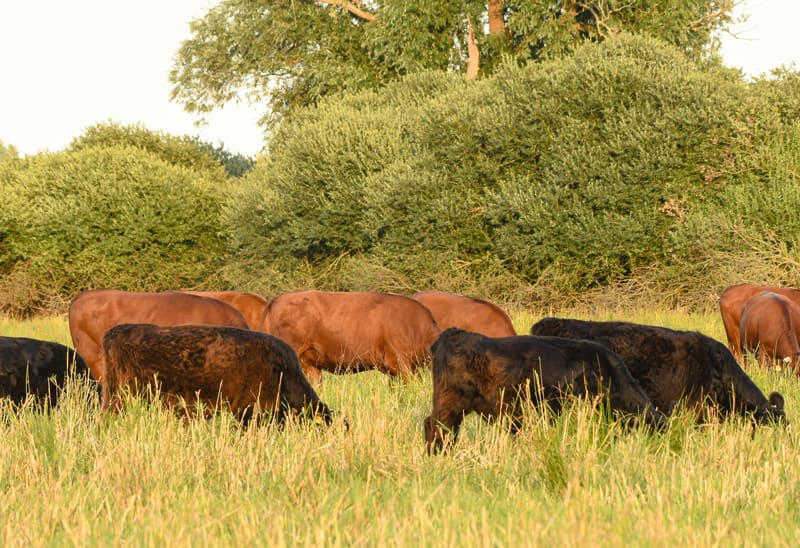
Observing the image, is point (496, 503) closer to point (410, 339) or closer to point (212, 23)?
point (410, 339)

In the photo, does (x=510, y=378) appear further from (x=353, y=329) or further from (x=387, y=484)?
(x=353, y=329)

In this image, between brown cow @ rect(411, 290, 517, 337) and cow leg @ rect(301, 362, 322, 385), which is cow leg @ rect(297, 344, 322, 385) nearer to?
cow leg @ rect(301, 362, 322, 385)

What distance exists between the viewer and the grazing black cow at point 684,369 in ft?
26.3

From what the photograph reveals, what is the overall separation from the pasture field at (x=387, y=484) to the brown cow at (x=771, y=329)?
595 cm

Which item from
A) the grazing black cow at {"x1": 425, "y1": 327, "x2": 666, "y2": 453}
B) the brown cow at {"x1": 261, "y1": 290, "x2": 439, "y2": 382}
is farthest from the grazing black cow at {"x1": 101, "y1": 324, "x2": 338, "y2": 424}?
the brown cow at {"x1": 261, "y1": 290, "x2": 439, "y2": 382}

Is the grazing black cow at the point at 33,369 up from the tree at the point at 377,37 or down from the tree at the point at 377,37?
down

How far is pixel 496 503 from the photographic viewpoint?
17.7 feet

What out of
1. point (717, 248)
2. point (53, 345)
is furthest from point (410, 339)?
point (717, 248)

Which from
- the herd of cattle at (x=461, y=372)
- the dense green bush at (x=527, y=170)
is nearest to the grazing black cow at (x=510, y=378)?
the herd of cattle at (x=461, y=372)

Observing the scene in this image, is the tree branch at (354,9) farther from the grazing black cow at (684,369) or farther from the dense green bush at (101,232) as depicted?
the grazing black cow at (684,369)

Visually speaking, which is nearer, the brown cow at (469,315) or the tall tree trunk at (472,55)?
the brown cow at (469,315)

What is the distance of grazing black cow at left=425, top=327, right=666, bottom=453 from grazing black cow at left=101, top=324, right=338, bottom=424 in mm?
1173

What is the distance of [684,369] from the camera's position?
8.15 meters

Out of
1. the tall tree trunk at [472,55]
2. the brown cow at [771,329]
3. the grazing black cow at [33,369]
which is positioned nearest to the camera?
the grazing black cow at [33,369]
